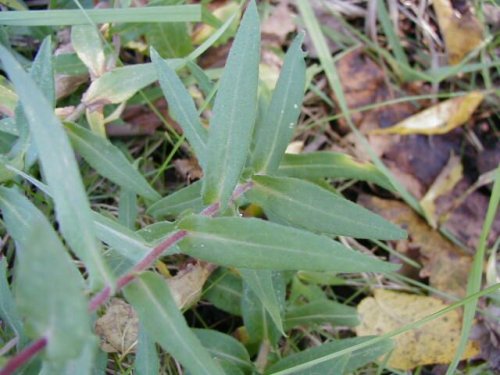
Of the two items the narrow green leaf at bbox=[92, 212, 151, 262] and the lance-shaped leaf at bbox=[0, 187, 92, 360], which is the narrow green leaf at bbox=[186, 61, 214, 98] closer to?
the narrow green leaf at bbox=[92, 212, 151, 262]

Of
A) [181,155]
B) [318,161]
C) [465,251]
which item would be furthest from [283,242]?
[465,251]

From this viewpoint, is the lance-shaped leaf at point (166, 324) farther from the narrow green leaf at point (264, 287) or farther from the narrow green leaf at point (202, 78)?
the narrow green leaf at point (202, 78)

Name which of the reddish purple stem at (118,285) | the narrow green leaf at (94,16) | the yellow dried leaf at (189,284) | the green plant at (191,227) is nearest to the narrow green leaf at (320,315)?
the green plant at (191,227)

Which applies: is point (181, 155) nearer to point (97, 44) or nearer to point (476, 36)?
point (97, 44)

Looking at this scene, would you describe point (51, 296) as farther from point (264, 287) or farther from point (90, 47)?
point (90, 47)

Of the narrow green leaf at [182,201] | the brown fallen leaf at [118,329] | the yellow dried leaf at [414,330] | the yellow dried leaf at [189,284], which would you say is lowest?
the yellow dried leaf at [414,330]

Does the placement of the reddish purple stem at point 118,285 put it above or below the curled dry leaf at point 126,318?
above

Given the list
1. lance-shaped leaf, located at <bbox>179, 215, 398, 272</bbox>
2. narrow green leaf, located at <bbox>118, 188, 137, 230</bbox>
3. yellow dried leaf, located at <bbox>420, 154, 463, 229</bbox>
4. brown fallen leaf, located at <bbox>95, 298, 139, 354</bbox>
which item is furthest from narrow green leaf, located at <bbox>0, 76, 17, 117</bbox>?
yellow dried leaf, located at <bbox>420, 154, 463, 229</bbox>
